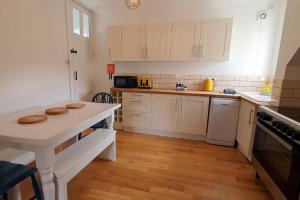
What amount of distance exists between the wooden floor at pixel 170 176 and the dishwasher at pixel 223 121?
0.17 metres

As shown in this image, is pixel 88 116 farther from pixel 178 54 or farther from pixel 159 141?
pixel 178 54

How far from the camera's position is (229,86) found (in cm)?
320

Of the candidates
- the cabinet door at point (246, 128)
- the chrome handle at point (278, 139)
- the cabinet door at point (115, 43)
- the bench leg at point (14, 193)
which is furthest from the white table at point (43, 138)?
the cabinet door at point (115, 43)

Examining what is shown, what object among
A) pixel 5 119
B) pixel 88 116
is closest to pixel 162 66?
pixel 88 116

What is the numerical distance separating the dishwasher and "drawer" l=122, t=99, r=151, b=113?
1.12 metres

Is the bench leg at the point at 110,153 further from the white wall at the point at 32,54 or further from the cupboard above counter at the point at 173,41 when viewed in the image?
the cupboard above counter at the point at 173,41

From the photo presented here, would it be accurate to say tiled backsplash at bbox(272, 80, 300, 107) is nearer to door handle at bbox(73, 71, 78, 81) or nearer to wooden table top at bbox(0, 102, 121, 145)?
wooden table top at bbox(0, 102, 121, 145)

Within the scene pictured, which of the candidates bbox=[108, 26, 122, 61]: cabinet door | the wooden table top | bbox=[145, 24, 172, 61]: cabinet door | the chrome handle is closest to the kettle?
bbox=[145, 24, 172, 61]: cabinet door

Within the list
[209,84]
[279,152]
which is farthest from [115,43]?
[279,152]

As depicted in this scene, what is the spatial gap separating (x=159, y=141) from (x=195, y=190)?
1255mm

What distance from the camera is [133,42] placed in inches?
128

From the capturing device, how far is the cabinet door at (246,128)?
2.24 metres

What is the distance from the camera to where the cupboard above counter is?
113 inches

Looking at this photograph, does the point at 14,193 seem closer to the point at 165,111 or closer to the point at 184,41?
the point at 165,111
